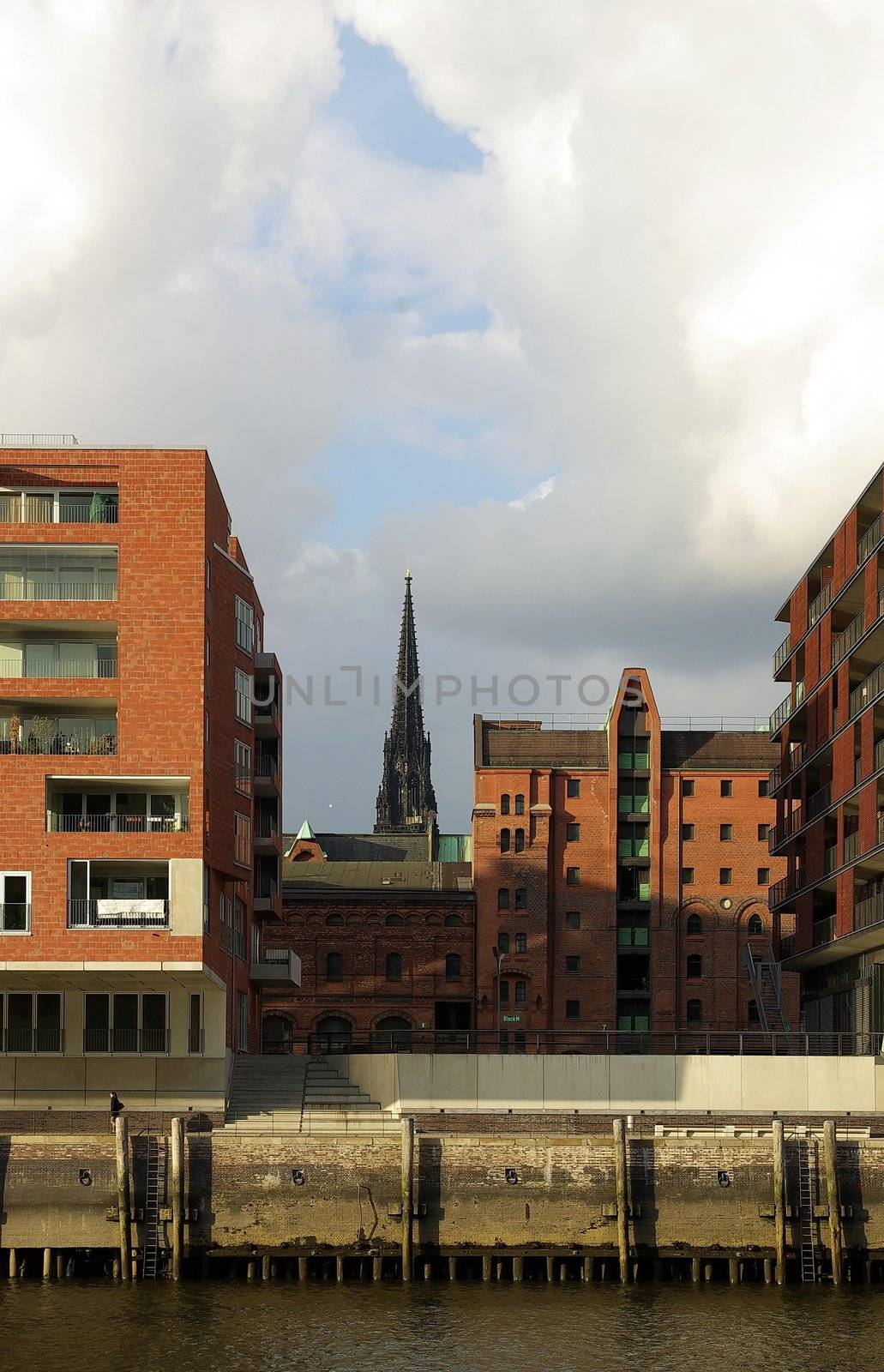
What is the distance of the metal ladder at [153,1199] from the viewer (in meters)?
49.9

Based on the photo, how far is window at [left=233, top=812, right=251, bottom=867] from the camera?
67.0 meters

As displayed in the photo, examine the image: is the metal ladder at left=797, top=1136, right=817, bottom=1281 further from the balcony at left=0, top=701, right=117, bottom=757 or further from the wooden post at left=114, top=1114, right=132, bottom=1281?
the balcony at left=0, top=701, right=117, bottom=757

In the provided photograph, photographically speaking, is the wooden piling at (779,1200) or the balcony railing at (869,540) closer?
the wooden piling at (779,1200)

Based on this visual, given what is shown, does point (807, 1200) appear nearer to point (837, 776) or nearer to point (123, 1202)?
point (123, 1202)

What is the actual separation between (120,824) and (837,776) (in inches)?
1142

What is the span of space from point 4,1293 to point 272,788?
105 ft

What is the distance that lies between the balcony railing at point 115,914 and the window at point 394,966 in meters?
54.5

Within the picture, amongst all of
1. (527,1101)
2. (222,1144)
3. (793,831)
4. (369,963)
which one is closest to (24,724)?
(222,1144)

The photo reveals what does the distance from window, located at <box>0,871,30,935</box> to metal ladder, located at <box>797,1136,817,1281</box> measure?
23571 millimetres

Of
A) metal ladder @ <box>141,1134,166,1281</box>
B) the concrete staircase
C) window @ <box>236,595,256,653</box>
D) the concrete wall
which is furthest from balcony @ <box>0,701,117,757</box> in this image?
the concrete wall

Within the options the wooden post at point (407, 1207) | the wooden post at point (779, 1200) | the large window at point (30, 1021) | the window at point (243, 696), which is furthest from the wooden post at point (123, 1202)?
the window at point (243, 696)

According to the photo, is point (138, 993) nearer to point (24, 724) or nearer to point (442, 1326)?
point (24, 724)

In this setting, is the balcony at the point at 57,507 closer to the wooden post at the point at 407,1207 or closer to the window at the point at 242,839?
the window at the point at 242,839

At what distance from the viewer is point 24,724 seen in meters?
60.0
